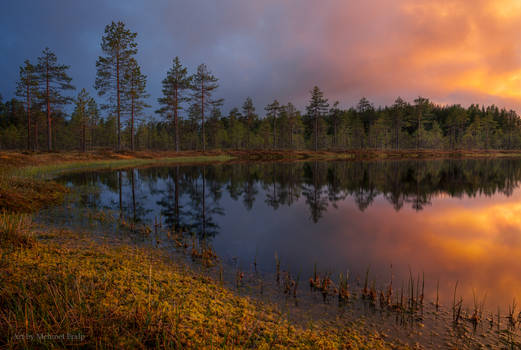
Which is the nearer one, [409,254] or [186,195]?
[409,254]

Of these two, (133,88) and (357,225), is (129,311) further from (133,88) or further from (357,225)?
(133,88)

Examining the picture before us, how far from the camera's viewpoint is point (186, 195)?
18.9 metres

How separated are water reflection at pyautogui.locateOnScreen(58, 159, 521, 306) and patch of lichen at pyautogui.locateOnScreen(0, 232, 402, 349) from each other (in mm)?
2871

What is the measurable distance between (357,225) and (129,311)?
36.8 ft

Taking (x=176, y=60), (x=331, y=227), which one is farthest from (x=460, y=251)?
(x=176, y=60)

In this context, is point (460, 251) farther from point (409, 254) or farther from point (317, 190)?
point (317, 190)

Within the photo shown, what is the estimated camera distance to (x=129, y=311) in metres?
3.72

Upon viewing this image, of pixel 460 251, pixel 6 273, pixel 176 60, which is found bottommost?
pixel 460 251

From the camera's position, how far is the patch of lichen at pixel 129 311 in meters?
3.21

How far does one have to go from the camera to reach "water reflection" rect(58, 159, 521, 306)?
789cm

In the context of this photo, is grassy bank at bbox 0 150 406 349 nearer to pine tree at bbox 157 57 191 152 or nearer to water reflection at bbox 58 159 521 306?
water reflection at bbox 58 159 521 306

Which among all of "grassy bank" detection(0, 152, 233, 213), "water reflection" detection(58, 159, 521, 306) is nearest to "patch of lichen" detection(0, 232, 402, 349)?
"water reflection" detection(58, 159, 521, 306)

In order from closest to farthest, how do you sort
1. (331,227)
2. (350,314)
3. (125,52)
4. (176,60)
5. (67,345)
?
(67,345)
(350,314)
(331,227)
(125,52)
(176,60)

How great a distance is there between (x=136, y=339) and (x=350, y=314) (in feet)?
13.4
